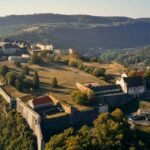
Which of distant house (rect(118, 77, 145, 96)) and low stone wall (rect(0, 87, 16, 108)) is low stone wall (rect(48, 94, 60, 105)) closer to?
low stone wall (rect(0, 87, 16, 108))

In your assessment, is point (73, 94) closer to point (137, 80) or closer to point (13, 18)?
point (137, 80)

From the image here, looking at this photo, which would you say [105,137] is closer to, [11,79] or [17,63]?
[11,79]

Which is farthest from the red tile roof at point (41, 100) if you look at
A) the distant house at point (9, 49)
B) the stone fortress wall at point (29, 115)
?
the distant house at point (9, 49)

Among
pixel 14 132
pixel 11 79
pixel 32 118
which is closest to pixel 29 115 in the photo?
pixel 32 118

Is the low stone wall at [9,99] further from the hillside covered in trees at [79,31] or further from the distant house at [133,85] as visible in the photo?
the hillside covered in trees at [79,31]

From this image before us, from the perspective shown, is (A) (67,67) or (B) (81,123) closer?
(B) (81,123)

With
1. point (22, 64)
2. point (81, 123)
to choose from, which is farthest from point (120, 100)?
point (22, 64)

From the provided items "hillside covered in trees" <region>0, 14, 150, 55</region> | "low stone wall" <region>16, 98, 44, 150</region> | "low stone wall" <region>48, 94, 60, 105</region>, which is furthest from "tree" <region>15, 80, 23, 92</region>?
"hillside covered in trees" <region>0, 14, 150, 55</region>
